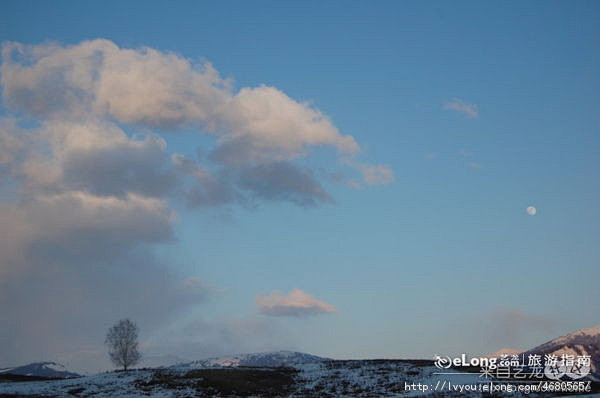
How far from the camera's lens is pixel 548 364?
5972cm

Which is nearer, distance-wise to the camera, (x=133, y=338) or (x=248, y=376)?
(x=248, y=376)

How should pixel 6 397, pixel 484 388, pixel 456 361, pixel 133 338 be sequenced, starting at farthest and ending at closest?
1. pixel 133 338
2. pixel 456 361
3. pixel 484 388
4. pixel 6 397

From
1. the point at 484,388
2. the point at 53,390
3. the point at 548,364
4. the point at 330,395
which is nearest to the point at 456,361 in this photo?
the point at 548,364

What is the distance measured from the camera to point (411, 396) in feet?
167

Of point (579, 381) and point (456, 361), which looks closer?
point (579, 381)

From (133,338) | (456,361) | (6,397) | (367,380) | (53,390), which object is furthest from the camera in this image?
(133,338)

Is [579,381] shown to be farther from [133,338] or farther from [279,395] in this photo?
[133,338]

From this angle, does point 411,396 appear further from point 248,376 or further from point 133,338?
point 133,338

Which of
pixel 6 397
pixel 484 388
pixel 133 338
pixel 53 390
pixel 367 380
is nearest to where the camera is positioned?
pixel 6 397

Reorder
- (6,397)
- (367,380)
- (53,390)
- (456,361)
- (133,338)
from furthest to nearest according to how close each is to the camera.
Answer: (133,338), (456,361), (367,380), (53,390), (6,397)

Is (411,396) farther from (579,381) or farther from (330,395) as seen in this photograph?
(579,381)

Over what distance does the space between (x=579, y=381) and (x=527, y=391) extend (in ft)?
23.0

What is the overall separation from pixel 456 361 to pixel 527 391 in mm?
18526

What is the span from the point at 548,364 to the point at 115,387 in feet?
154
